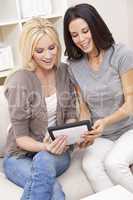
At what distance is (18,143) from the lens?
1.59 m

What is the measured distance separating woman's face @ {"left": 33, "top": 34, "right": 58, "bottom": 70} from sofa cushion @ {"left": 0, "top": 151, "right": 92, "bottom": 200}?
0.48 metres

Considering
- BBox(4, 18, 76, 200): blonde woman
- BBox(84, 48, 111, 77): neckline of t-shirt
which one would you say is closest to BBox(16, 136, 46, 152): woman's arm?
BBox(4, 18, 76, 200): blonde woman

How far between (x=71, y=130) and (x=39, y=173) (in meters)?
0.24

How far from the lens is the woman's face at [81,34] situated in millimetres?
1635

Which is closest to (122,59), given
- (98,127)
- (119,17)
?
(98,127)

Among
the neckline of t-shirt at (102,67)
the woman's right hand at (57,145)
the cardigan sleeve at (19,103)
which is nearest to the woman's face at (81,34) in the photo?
the neckline of t-shirt at (102,67)

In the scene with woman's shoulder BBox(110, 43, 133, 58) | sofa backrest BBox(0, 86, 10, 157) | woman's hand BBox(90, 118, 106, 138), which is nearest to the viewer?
woman's hand BBox(90, 118, 106, 138)

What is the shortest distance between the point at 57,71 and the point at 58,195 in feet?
1.97

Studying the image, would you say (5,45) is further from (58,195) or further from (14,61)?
(58,195)

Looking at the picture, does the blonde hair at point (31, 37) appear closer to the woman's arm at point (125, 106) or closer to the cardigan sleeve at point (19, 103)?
the cardigan sleeve at point (19, 103)

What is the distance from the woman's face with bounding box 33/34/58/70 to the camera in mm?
1582

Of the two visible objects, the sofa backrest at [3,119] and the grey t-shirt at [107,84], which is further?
the sofa backrest at [3,119]

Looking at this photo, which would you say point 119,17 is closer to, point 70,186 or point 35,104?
point 35,104

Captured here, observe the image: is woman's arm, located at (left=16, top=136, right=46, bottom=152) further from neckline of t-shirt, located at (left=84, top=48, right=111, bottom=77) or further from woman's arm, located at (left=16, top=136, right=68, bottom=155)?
neckline of t-shirt, located at (left=84, top=48, right=111, bottom=77)
